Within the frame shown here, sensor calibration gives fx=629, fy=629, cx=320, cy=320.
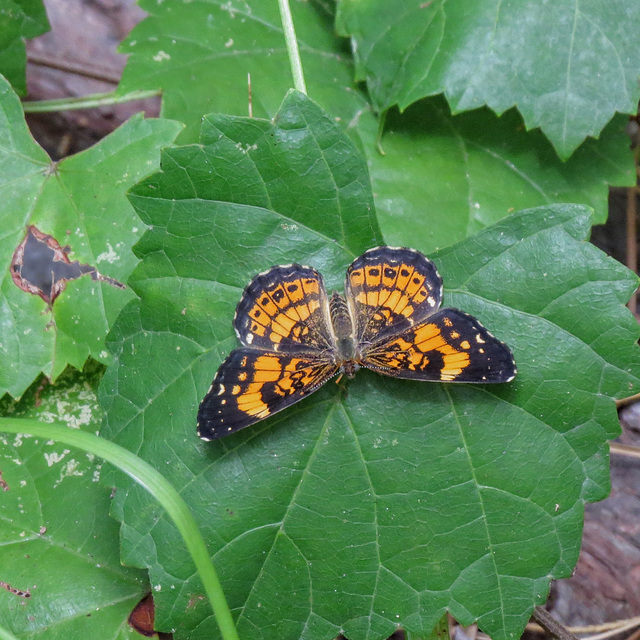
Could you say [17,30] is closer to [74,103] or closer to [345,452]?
[74,103]

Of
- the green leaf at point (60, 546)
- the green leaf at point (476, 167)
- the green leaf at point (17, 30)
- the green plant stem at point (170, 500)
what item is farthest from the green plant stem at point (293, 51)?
the green leaf at point (60, 546)

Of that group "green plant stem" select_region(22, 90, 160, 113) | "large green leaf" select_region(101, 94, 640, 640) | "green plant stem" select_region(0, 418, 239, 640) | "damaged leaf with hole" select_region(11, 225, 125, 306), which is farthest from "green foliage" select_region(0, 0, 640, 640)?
"green plant stem" select_region(22, 90, 160, 113)

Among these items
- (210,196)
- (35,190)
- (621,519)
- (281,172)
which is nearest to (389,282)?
(281,172)

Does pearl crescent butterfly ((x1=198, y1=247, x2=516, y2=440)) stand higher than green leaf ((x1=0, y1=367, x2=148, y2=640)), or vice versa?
pearl crescent butterfly ((x1=198, y1=247, x2=516, y2=440))

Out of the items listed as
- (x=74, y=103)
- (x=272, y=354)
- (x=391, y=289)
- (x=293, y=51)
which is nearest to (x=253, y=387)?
(x=272, y=354)

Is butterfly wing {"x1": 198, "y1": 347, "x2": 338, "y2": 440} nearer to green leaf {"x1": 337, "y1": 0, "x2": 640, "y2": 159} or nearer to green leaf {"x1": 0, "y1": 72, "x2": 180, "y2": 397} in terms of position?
green leaf {"x1": 0, "y1": 72, "x2": 180, "y2": 397}

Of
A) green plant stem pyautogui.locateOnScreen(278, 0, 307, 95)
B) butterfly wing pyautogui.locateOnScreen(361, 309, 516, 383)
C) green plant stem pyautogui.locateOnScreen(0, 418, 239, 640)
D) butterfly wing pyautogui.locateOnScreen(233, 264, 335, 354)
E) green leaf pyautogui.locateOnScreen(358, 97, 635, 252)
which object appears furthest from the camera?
green leaf pyautogui.locateOnScreen(358, 97, 635, 252)
